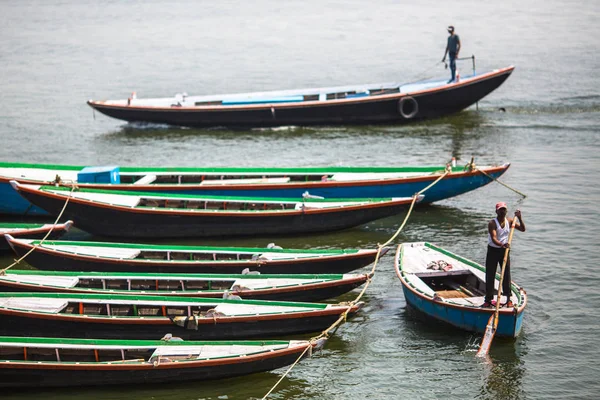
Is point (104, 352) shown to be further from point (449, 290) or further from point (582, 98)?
point (582, 98)

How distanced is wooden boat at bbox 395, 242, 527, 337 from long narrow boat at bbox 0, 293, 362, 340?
1.77 meters

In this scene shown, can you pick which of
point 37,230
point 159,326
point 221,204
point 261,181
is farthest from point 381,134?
point 159,326

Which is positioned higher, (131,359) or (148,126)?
(148,126)

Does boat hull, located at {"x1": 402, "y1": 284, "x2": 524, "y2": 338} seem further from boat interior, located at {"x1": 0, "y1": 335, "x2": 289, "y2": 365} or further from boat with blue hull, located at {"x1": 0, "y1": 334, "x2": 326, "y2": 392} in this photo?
boat interior, located at {"x1": 0, "y1": 335, "x2": 289, "y2": 365}

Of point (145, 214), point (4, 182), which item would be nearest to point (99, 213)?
A: point (145, 214)

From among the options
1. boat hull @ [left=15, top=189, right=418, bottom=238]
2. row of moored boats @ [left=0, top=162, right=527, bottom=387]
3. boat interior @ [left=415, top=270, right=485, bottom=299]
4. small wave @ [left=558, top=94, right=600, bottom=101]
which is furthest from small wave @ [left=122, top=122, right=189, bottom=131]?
boat interior @ [left=415, top=270, right=485, bottom=299]

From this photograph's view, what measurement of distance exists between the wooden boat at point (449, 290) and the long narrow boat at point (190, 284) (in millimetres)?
1158

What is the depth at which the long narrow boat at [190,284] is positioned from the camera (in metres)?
16.9

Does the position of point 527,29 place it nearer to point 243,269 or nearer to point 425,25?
point 425,25

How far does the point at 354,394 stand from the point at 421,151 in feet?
54.8

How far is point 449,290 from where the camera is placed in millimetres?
17969

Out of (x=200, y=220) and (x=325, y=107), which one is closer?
(x=200, y=220)

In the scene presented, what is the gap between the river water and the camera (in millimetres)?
15781

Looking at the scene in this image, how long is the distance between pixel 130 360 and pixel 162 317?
138cm
